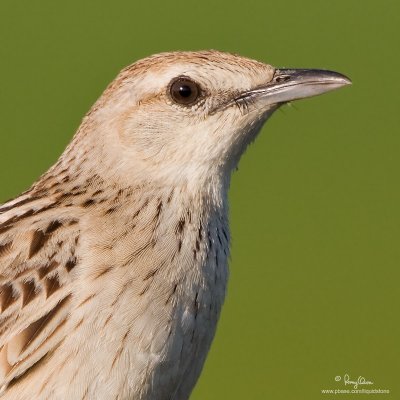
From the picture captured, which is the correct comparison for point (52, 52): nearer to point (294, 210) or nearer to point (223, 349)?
point (294, 210)

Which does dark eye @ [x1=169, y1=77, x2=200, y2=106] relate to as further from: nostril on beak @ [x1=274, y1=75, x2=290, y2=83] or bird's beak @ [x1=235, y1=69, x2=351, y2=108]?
nostril on beak @ [x1=274, y1=75, x2=290, y2=83]

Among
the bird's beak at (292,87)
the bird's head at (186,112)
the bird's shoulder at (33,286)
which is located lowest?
the bird's shoulder at (33,286)

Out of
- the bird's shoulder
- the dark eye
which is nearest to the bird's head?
the dark eye

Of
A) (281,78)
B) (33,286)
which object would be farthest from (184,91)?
(33,286)

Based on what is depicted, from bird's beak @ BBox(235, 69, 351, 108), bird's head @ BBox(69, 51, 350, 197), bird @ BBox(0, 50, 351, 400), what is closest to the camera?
bird @ BBox(0, 50, 351, 400)

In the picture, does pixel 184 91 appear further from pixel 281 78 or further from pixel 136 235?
pixel 136 235

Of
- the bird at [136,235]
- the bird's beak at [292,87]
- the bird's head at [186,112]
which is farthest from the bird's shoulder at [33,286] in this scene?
the bird's beak at [292,87]

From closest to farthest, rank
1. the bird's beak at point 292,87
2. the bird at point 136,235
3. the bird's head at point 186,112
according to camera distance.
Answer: the bird at point 136,235 < the bird's head at point 186,112 < the bird's beak at point 292,87

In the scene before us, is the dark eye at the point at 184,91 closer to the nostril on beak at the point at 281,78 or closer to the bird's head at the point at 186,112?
the bird's head at the point at 186,112
